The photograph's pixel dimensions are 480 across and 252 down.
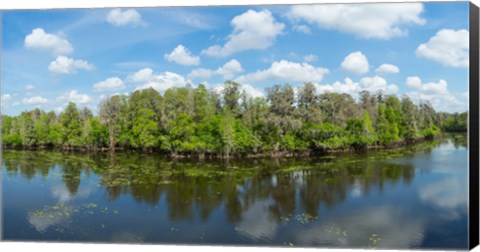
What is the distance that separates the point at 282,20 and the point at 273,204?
3.48m

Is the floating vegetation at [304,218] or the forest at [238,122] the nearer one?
the floating vegetation at [304,218]

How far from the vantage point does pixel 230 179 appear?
32.7 ft

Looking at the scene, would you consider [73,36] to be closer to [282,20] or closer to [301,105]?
[282,20]

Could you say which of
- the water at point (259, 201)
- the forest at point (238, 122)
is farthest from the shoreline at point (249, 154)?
the water at point (259, 201)

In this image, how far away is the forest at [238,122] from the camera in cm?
950

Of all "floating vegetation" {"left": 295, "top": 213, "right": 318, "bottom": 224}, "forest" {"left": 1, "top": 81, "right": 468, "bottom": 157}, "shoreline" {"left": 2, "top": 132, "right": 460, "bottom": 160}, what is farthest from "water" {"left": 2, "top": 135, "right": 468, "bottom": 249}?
"forest" {"left": 1, "top": 81, "right": 468, "bottom": 157}

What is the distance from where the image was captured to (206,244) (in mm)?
7316

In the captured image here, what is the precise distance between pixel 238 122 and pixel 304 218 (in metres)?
3.18

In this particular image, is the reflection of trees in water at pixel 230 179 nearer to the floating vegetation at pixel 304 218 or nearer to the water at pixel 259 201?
the water at pixel 259 201

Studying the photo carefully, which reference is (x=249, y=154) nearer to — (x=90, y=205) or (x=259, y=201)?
(x=259, y=201)

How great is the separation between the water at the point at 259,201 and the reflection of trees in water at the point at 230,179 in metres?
0.02

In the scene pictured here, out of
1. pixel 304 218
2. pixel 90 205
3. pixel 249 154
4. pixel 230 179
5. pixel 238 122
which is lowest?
pixel 304 218

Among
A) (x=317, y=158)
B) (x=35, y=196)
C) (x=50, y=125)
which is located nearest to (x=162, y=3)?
(x=35, y=196)

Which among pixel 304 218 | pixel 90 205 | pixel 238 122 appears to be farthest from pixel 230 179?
pixel 90 205
